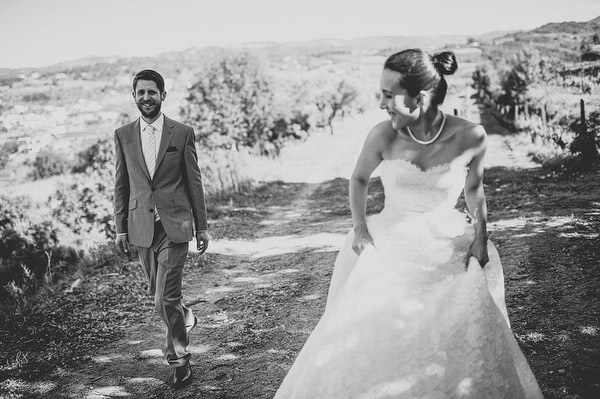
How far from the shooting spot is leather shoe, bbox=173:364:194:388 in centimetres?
354

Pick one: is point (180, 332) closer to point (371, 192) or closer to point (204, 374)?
point (204, 374)

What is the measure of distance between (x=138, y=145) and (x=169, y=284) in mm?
1073

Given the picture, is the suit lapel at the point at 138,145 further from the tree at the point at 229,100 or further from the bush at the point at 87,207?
the tree at the point at 229,100

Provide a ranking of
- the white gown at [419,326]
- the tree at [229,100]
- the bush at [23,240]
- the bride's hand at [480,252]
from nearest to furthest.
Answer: the white gown at [419,326], the bride's hand at [480,252], the bush at [23,240], the tree at [229,100]

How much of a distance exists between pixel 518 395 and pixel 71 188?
11006mm

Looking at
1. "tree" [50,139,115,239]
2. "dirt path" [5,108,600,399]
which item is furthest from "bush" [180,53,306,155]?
"dirt path" [5,108,600,399]

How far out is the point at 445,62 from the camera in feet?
7.47

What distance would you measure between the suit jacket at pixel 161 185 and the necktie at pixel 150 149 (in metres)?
0.04

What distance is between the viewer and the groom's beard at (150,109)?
11.1ft

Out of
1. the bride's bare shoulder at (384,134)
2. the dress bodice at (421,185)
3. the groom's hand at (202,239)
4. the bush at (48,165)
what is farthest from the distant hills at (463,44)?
the groom's hand at (202,239)

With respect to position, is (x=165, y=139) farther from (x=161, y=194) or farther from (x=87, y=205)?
(x=87, y=205)

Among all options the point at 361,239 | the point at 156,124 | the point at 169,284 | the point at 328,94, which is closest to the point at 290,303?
the point at 169,284

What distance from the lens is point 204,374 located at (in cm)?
373

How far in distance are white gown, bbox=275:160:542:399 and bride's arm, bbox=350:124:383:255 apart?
0.07 meters
